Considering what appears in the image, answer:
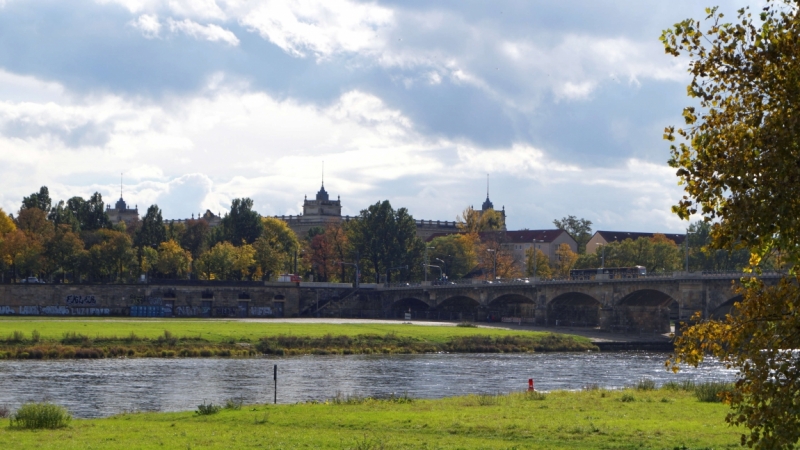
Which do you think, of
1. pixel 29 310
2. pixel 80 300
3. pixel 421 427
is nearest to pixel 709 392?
pixel 421 427

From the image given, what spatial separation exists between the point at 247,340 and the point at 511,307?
239ft

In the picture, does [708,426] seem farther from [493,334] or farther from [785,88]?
[493,334]

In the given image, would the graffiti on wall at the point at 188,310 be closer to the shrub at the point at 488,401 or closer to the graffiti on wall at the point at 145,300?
the graffiti on wall at the point at 145,300

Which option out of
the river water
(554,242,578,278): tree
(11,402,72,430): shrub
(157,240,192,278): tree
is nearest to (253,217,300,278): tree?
(157,240,192,278): tree

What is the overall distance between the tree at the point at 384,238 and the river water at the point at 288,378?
270 ft

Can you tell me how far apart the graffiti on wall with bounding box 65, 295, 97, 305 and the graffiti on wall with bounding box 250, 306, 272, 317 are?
22.2m

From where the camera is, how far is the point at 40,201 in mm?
153750

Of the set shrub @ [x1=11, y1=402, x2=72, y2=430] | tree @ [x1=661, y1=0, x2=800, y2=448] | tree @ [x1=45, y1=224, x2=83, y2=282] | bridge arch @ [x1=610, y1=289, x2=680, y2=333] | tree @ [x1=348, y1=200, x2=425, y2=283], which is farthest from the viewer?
tree @ [x1=348, y1=200, x2=425, y2=283]

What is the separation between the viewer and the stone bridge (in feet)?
349

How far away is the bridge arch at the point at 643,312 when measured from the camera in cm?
11769

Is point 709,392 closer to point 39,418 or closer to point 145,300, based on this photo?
point 39,418

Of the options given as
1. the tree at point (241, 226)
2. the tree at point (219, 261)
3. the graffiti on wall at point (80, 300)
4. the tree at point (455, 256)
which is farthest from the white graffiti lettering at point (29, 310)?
the tree at point (455, 256)

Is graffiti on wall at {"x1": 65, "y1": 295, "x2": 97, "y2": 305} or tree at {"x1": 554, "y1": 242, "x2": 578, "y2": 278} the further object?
tree at {"x1": 554, "y1": 242, "x2": 578, "y2": 278}

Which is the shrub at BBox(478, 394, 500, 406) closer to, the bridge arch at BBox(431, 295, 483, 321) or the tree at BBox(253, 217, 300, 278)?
the bridge arch at BBox(431, 295, 483, 321)
